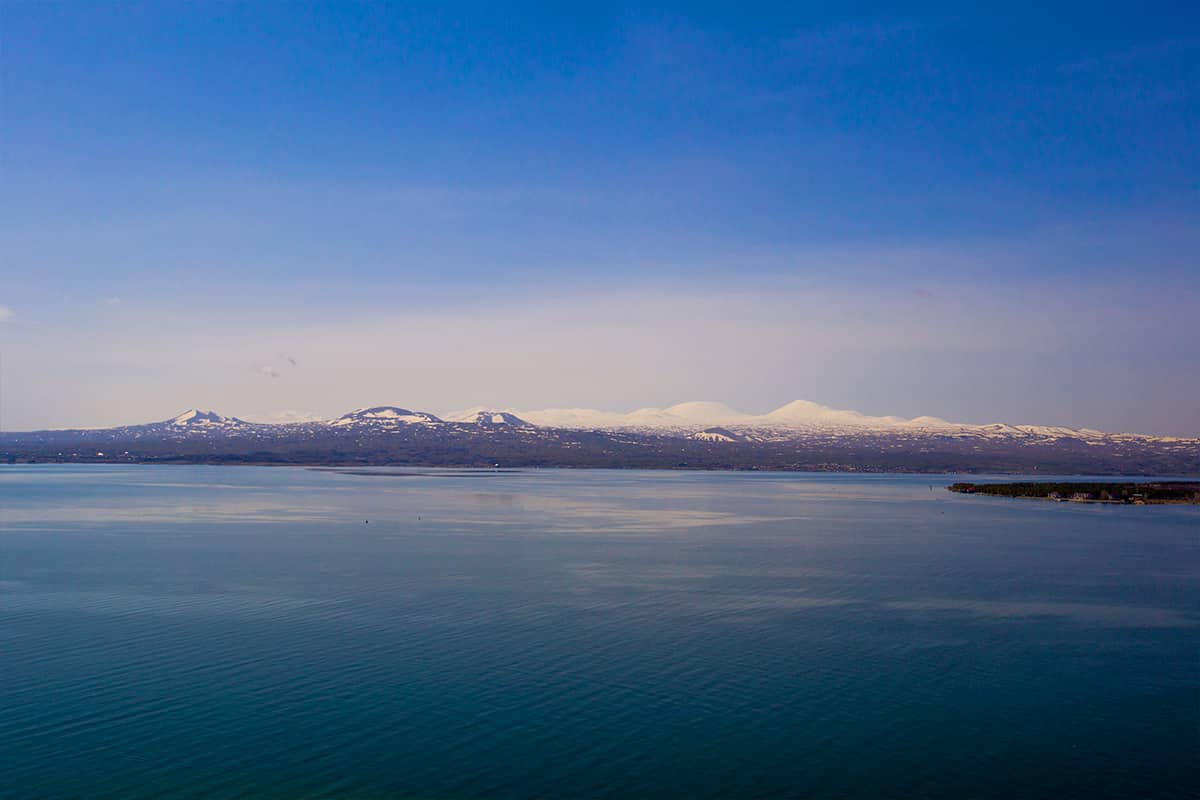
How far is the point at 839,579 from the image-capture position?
3288cm

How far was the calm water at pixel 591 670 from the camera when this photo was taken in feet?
45.8

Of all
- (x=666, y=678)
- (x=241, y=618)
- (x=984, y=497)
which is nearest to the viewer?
(x=666, y=678)

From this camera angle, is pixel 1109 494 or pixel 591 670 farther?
pixel 1109 494

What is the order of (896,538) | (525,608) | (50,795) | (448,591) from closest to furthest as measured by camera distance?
(50,795) → (525,608) → (448,591) → (896,538)

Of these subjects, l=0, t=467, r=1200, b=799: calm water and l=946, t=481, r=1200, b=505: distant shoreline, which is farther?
l=946, t=481, r=1200, b=505: distant shoreline

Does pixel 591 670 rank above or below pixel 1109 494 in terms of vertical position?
below

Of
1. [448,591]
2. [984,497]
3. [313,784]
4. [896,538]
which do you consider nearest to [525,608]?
[448,591]

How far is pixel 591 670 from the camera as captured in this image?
19312 millimetres

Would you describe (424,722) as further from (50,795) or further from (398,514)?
(398,514)

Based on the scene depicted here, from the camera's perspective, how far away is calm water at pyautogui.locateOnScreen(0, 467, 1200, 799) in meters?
13.9

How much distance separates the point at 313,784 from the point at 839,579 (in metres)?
23.3

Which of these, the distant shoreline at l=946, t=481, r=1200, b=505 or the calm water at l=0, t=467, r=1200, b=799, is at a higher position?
the distant shoreline at l=946, t=481, r=1200, b=505

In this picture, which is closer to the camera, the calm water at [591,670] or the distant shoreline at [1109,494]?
the calm water at [591,670]

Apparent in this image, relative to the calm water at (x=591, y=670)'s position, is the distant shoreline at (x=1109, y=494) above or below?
above
